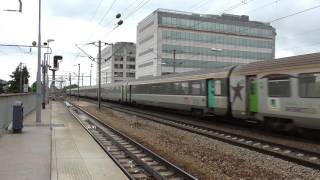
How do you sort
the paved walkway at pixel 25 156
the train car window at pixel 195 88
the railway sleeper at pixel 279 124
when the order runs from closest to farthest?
the paved walkway at pixel 25 156
the railway sleeper at pixel 279 124
the train car window at pixel 195 88

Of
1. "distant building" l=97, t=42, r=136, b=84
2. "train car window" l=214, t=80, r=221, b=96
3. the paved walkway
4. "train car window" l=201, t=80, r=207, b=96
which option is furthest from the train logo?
"distant building" l=97, t=42, r=136, b=84

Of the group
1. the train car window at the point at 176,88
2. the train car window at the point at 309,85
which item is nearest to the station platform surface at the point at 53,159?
the train car window at the point at 309,85

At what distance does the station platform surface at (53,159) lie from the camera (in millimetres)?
10055

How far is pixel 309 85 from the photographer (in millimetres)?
15148

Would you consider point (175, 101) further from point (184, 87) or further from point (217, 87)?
point (217, 87)

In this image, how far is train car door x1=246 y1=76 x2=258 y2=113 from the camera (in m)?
18.6

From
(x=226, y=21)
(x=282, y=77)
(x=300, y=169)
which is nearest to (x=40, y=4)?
(x=282, y=77)

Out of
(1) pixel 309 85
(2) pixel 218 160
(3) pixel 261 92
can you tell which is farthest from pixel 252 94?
(2) pixel 218 160

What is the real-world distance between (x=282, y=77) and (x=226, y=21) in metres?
88.9

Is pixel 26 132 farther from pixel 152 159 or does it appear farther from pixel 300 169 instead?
pixel 300 169

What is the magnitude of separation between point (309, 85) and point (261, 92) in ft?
10.2

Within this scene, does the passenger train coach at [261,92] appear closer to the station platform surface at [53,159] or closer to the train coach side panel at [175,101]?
the train coach side panel at [175,101]

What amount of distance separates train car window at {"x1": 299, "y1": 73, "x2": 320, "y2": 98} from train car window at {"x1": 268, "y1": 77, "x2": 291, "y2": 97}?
72 centimetres

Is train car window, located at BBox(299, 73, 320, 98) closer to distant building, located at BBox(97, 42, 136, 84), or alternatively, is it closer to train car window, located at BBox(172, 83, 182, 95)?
train car window, located at BBox(172, 83, 182, 95)
